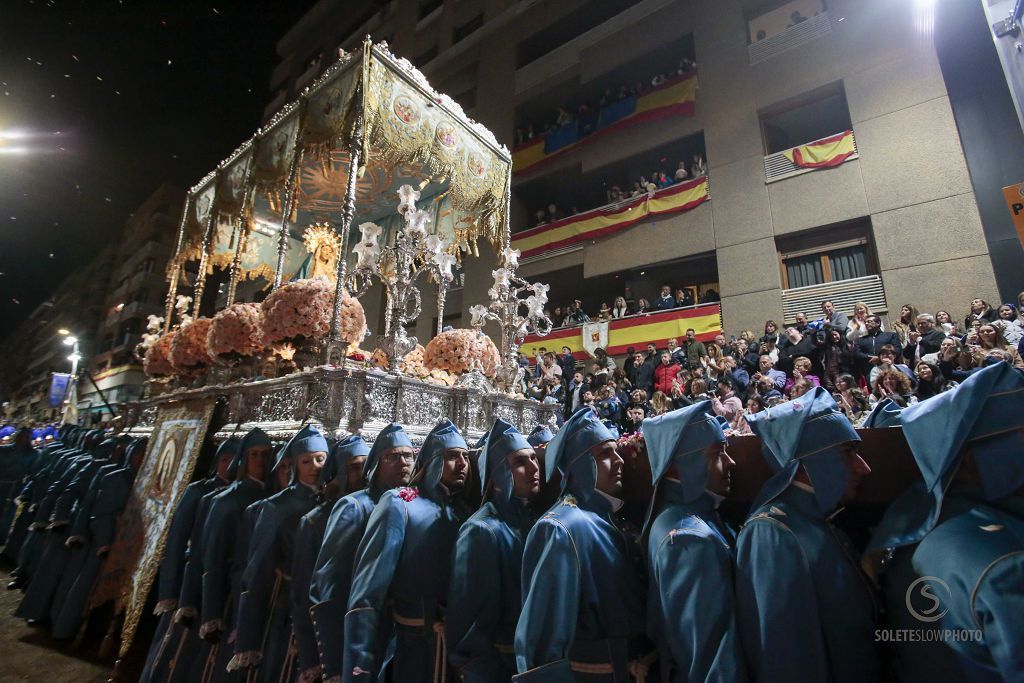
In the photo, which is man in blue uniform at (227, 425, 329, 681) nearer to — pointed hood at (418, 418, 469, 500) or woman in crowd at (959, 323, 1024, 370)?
pointed hood at (418, 418, 469, 500)

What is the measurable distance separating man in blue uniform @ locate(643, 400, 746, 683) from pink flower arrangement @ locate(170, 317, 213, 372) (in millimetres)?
6008

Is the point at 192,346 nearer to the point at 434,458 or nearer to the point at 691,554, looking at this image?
the point at 434,458

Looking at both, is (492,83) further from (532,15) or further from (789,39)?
(789,39)

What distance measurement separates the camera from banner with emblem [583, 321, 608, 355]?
42.3 feet

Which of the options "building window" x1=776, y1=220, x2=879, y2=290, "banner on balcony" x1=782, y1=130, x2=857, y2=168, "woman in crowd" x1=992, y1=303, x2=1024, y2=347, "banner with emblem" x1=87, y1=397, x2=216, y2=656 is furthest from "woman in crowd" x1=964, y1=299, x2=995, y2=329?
"banner with emblem" x1=87, y1=397, x2=216, y2=656

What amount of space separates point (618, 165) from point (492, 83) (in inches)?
253

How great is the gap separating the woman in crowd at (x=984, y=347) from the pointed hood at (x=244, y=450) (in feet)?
23.7

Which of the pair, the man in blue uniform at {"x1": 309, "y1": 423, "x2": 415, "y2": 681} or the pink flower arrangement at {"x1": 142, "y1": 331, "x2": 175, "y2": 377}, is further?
the pink flower arrangement at {"x1": 142, "y1": 331, "x2": 175, "y2": 377}

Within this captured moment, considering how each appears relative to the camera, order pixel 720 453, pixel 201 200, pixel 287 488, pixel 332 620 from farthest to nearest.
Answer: pixel 201 200, pixel 287 488, pixel 332 620, pixel 720 453

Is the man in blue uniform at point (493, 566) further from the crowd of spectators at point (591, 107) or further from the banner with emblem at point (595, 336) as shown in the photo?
the crowd of spectators at point (591, 107)

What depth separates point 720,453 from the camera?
187 cm

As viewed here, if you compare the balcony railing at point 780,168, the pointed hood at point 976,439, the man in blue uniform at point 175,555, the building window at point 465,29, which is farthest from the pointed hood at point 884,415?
the building window at point 465,29

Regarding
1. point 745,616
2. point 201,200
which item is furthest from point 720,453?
point 201,200

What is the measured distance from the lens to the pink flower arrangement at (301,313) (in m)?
4.64
